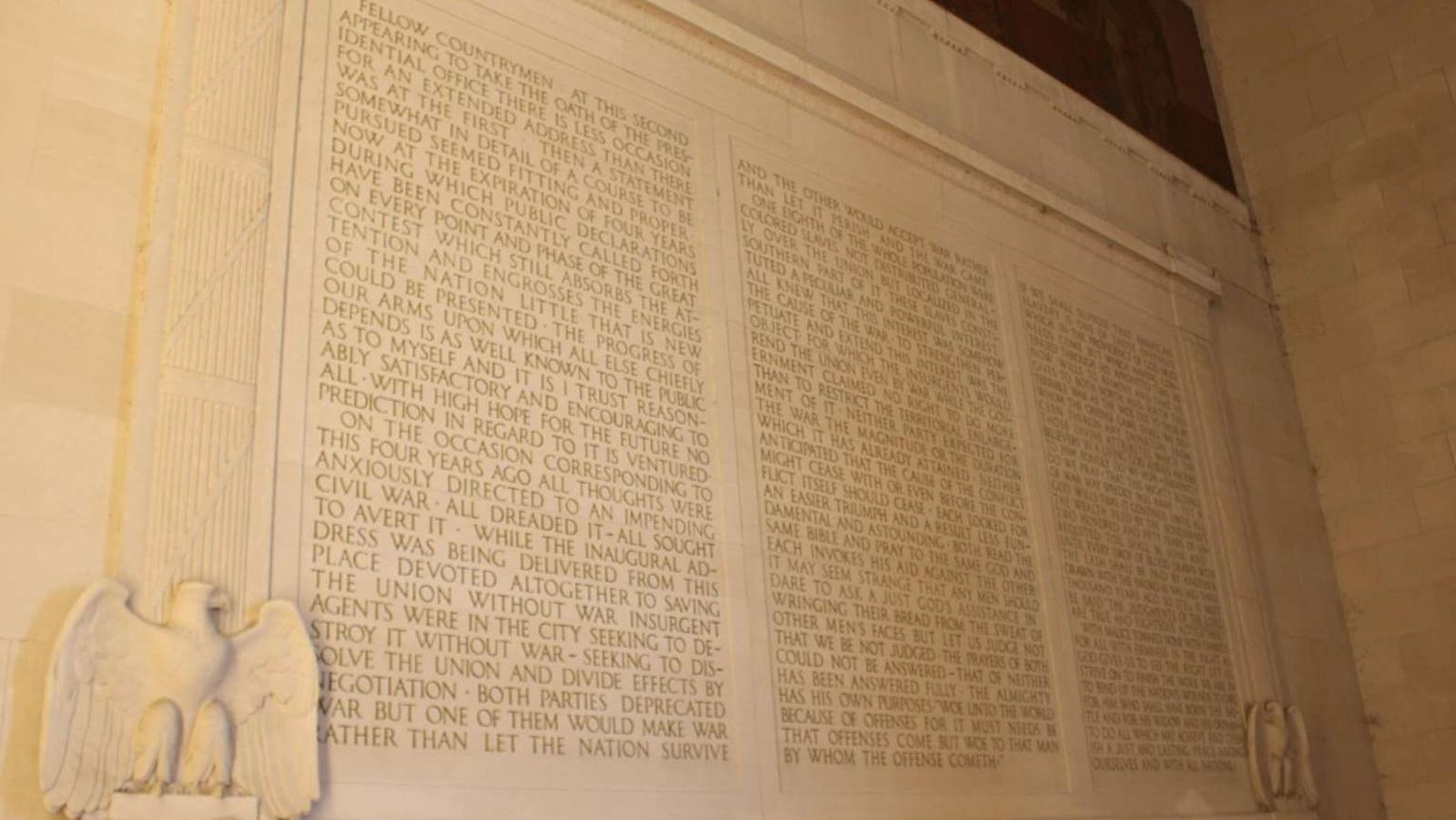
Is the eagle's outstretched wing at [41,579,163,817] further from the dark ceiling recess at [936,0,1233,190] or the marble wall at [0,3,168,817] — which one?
the dark ceiling recess at [936,0,1233,190]

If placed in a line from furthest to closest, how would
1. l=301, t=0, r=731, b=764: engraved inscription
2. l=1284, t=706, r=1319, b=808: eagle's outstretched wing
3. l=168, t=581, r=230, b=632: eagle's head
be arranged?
1. l=1284, t=706, r=1319, b=808: eagle's outstretched wing
2. l=301, t=0, r=731, b=764: engraved inscription
3. l=168, t=581, r=230, b=632: eagle's head

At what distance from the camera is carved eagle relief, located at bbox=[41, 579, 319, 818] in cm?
411

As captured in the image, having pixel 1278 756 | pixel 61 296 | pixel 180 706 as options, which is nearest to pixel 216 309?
pixel 61 296

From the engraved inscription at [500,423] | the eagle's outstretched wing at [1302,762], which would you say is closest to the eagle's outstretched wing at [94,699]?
the engraved inscription at [500,423]

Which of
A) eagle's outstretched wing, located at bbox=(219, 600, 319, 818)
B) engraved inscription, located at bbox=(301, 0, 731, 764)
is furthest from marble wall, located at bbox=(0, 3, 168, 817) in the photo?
engraved inscription, located at bbox=(301, 0, 731, 764)

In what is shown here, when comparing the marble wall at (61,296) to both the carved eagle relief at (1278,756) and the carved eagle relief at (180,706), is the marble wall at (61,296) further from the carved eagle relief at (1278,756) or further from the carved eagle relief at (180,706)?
the carved eagle relief at (1278,756)

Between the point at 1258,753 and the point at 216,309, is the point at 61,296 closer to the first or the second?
the point at 216,309

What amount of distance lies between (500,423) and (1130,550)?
15.7 ft

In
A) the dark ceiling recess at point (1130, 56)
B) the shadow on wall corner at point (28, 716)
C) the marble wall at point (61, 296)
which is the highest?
the dark ceiling recess at point (1130, 56)

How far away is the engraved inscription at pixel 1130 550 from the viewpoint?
319 inches

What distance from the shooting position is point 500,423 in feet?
18.3

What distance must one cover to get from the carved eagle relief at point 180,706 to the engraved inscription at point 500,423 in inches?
7.6

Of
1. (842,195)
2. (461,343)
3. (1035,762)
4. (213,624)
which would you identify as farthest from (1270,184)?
(213,624)

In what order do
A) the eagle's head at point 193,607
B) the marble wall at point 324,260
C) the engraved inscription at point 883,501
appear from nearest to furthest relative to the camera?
the eagle's head at point 193,607
the marble wall at point 324,260
the engraved inscription at point 883,501
